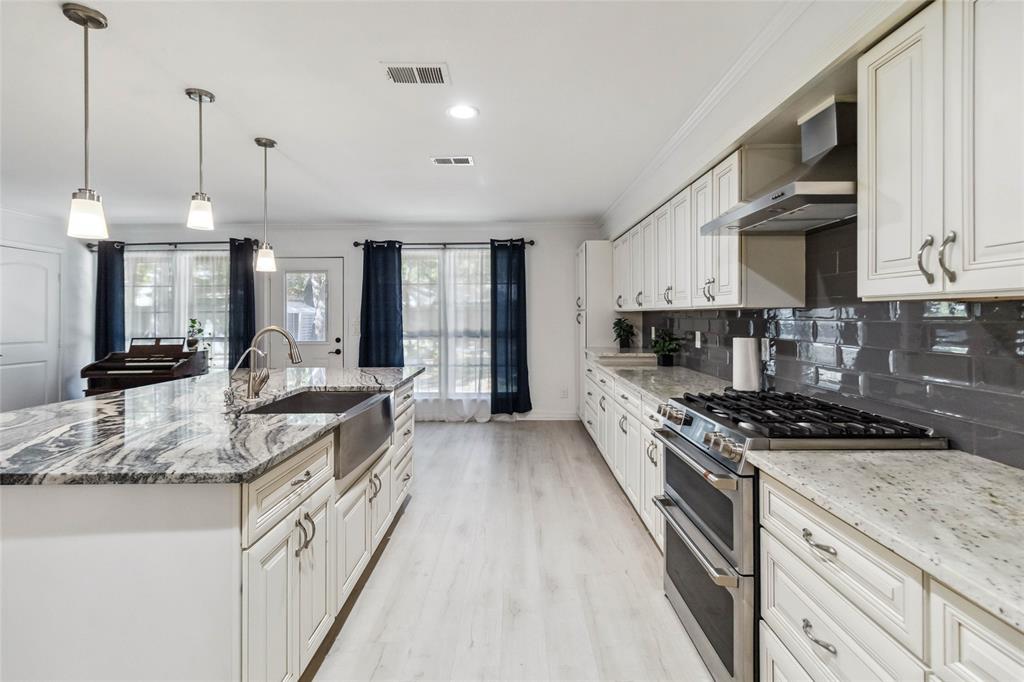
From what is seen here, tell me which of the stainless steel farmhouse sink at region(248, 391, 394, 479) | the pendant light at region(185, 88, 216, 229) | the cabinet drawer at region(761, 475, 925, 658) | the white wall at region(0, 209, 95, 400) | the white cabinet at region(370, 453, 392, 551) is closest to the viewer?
the cabinet drawer at region(761, 475, 925, 658)

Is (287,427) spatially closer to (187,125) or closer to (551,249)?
(187,125)

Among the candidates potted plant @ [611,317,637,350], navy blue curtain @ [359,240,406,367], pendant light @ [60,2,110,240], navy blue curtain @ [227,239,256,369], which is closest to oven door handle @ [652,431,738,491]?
pendant light @ [60,2,110,240]

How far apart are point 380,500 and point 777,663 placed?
73.4 inches

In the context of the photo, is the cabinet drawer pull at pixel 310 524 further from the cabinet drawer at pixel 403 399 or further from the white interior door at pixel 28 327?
the white interior door at pixel 28 327

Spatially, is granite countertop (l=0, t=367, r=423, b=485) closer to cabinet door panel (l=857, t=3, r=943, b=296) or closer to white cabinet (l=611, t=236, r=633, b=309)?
cabinet door panel (l=857, t=3, r=943, b=296)

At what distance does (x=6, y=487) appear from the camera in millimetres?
1164

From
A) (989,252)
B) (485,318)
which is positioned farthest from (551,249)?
(989,252)

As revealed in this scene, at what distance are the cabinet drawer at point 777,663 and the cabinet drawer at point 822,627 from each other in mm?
25

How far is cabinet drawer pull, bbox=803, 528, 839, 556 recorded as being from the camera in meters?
1.08

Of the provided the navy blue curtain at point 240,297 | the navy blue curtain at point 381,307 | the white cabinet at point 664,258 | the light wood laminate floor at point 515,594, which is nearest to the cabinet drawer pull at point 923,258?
the light wood laminate floor at point 515,594

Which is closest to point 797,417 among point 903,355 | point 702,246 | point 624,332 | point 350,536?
point 903,355

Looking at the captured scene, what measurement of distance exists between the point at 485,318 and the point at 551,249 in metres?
1.21

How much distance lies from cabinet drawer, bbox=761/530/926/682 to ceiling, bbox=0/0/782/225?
6.50 ft

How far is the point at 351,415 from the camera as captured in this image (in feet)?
6.31
